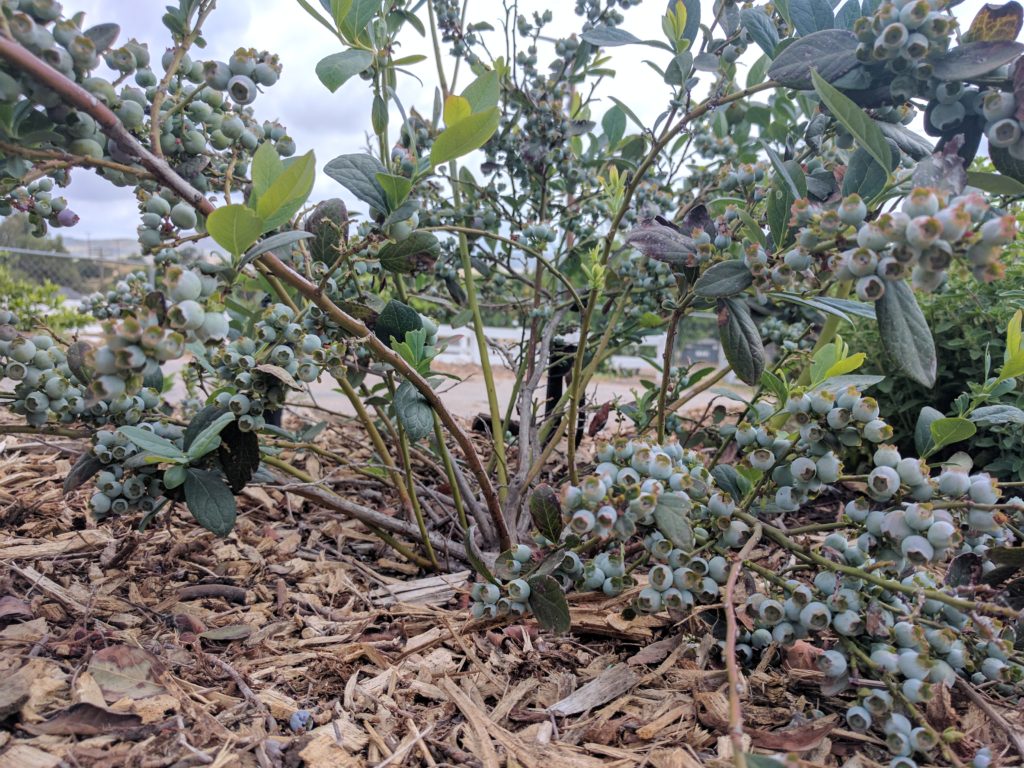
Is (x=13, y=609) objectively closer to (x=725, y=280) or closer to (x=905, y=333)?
(x=725, y=280)

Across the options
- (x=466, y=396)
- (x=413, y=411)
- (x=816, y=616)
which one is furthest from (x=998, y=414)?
(x=466, y=396)

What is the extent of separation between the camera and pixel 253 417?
33.4 inches

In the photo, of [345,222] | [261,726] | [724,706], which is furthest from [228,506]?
[724,706]

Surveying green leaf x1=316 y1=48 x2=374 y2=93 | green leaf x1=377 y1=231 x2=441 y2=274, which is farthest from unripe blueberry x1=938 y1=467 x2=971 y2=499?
green leaf x1=316 y1=48 x2=374 y2=93

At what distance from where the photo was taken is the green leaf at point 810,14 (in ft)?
2.78

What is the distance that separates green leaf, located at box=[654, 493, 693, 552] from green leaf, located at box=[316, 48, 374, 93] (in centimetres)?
69

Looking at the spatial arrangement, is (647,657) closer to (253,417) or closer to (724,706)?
(724,706)

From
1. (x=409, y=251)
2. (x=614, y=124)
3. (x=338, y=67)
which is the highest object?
(x=614, y=124)

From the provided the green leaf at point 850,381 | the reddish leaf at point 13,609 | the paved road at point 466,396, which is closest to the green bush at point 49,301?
the paved road at point 466,396

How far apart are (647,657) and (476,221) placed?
3.63ft

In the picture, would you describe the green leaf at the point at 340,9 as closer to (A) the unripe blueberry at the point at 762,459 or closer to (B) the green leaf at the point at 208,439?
(B) the green leaf at the point at 208,439

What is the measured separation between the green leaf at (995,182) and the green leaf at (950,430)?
0.90ft

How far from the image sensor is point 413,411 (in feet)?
2.89

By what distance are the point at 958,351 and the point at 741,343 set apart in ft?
4.21
